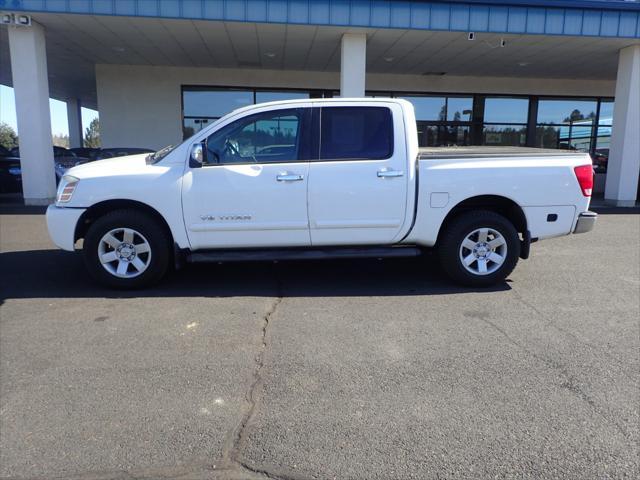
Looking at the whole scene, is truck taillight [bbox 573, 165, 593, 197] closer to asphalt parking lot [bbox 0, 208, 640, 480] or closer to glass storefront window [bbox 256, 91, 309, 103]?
asphalt parking lot [bbox 0, 208, 640, 480]

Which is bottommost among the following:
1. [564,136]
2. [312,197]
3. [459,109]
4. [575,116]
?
[312,197]

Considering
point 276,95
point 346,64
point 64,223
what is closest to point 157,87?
point 276,95

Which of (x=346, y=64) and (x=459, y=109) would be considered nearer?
(x=346, y=64)

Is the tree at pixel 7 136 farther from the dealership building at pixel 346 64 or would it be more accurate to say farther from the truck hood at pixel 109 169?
the truck hood at pixel 109 169

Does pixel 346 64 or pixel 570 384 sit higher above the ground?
pixel 346 64

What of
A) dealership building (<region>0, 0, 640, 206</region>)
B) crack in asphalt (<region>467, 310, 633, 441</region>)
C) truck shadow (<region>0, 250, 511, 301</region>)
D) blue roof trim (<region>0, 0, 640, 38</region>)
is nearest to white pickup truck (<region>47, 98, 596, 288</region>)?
truck shadow (<region>0, 250, 511, 301</region>)

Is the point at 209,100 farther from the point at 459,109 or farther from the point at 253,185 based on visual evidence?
the point at 253,185

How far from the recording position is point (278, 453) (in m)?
2.64

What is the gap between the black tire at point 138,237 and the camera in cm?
525

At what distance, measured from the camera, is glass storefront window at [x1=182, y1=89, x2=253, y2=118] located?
1625cm

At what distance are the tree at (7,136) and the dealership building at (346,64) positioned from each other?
2451 cm

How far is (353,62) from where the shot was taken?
11.7m

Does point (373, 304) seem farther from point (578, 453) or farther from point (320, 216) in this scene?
point (578, 453)

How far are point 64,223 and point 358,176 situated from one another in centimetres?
322
